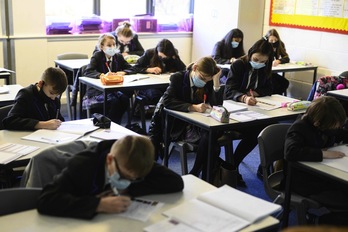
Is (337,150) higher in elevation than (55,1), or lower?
lower

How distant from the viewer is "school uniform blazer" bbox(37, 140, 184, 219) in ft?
5.62

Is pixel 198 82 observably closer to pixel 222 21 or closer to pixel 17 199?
pixel 17 199

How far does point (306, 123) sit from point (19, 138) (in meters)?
1.67

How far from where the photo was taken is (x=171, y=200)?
193cm

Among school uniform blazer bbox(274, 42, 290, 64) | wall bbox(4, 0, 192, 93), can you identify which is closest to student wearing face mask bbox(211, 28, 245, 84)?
school uniform blazer bbox(274, 42, 290, 64)

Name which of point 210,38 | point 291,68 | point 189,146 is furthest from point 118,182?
point 210,38

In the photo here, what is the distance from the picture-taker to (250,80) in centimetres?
412

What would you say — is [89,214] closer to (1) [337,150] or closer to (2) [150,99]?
(1) [337,150]

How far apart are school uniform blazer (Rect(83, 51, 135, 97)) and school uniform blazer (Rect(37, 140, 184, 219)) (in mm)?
2884

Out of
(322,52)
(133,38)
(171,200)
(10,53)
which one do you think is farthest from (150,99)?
(171,200)

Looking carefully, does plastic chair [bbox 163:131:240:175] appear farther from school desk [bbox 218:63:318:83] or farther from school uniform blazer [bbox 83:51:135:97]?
school desk [bbox 218:63:318:83]

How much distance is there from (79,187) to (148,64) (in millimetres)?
3434

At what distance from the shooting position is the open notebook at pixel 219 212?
1.69m

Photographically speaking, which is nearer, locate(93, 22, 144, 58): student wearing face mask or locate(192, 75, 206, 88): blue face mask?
locate(192, 75, 206, 88): blue face mask
